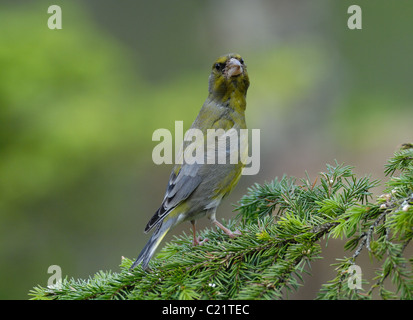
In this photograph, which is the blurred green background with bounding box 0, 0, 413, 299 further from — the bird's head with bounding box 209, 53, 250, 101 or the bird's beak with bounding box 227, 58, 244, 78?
the bird's beak with bounding box 227, 58, 244, 78

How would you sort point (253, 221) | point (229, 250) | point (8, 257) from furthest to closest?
point (8, 257) < point (253, 221) < point (229, 250)

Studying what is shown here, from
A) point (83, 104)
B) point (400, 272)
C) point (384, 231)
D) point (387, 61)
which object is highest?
point (387, 61)


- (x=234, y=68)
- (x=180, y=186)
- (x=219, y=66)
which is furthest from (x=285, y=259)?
(x=219, y=66)

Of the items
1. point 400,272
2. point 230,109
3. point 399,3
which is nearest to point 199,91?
point 230,109

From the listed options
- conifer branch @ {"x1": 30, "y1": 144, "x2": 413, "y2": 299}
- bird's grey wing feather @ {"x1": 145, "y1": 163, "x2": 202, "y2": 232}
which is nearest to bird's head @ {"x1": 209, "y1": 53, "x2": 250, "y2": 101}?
bird's grey wing feather @ {"x1": 145, "y1": 163, "x2": 202, "y2": 232}

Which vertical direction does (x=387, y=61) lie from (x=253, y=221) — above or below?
above

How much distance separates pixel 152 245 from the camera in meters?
3.18

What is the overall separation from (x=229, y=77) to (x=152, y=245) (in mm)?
1683

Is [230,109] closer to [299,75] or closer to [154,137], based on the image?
[154,137]

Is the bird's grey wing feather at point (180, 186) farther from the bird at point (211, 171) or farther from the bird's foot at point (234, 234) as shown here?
the bird's foot at point (234, 234)

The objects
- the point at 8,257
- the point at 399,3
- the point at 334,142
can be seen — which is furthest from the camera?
the point at 399,3

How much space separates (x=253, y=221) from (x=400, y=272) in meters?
1.45

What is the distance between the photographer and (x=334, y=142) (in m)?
9.49

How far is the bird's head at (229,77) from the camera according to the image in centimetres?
417
